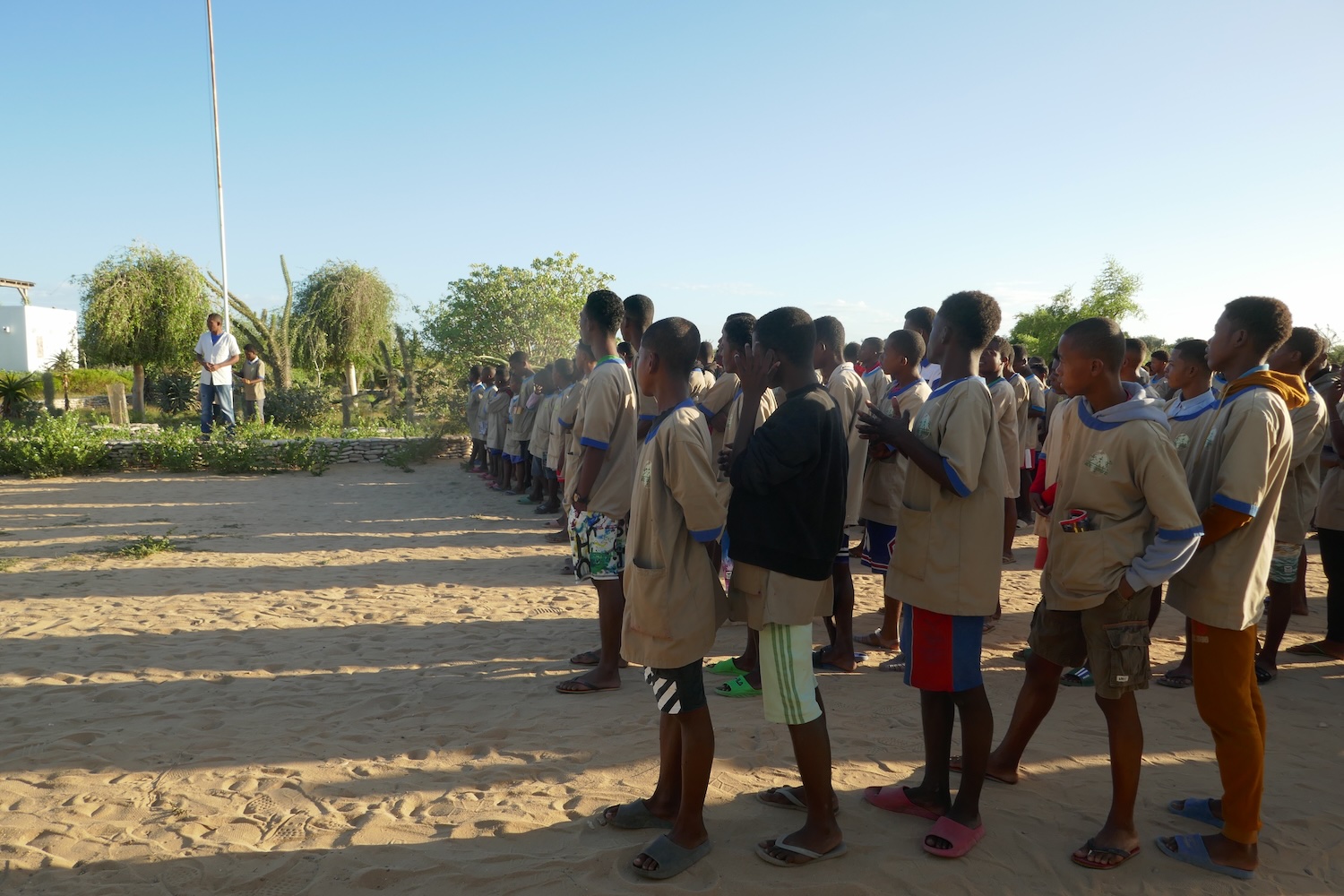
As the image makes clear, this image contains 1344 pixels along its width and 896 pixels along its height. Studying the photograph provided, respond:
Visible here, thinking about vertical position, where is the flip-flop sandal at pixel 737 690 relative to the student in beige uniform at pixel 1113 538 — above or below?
below

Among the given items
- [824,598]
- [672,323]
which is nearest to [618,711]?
[824,598]

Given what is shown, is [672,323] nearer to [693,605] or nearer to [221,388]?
[693,605]

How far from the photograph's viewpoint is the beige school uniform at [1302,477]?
4.33 m

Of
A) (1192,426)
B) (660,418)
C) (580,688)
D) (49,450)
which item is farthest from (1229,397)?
(49,450)

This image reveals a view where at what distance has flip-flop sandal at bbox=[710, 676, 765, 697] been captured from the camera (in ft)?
14.2

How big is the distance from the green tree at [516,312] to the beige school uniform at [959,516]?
68.9ft

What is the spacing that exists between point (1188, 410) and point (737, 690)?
2.55m

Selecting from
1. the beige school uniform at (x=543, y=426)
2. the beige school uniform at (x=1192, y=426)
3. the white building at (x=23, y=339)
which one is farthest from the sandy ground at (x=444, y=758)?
the white building at (x=23, y=339)

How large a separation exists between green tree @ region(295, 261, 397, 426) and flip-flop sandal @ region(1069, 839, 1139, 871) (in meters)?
28.9

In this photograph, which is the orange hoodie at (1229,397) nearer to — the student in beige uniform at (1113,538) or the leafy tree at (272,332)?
the student in beige uniform at (1113,538)

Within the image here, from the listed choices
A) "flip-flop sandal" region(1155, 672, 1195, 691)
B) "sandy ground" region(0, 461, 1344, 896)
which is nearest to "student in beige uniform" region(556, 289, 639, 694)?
"sandy ground" region(0, 461, 1344, 896)

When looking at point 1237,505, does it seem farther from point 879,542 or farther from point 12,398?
point 12,398

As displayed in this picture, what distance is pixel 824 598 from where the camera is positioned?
2.83 meters

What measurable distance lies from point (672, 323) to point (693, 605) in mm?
1057
